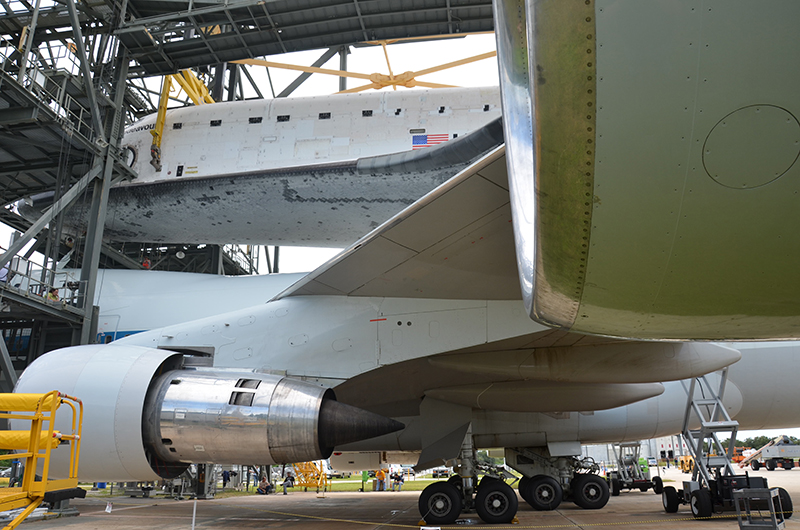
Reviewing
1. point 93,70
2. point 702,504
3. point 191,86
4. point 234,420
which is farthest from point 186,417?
point 191,86

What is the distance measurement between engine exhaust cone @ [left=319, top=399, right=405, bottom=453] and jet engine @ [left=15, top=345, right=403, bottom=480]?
1 cm

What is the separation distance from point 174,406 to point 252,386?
889 millimetres

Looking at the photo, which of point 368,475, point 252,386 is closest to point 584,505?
point 252,386

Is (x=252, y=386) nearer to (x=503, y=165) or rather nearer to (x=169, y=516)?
(x=503, y=165)

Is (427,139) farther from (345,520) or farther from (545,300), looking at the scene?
(545,300)

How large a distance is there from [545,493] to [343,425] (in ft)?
18.6

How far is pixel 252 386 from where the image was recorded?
614 centimetres

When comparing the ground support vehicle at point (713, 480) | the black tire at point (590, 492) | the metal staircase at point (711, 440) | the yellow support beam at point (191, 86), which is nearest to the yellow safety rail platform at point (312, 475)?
the black tire at point (590, 492)

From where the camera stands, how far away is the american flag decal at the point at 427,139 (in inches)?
507

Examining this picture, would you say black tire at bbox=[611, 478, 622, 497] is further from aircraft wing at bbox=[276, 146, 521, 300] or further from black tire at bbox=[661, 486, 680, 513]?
aircraft wing at bbox=[276, 146, 521, 300]

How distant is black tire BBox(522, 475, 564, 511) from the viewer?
9914mm

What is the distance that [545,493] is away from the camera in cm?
1007

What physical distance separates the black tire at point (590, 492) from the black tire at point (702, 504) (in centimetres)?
249

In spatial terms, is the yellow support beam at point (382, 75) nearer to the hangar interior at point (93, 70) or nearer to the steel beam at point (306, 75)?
the steel beam at point (306, 75)
